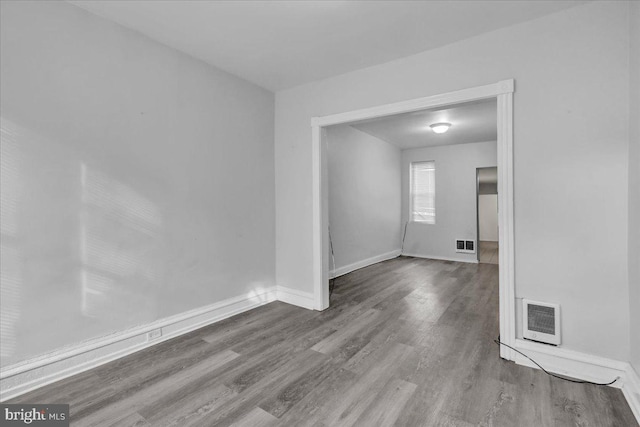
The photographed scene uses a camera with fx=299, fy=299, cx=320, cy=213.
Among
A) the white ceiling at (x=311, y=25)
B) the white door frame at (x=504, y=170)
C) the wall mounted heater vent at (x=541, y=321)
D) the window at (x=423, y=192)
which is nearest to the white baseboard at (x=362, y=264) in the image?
the window at (x=423, y=192)

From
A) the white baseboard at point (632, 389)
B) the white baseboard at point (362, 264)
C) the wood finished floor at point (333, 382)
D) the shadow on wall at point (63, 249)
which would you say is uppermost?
the shadow on wall at point (63, 249)

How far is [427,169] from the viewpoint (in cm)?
715

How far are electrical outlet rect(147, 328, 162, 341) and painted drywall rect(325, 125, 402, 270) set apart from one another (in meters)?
2.85

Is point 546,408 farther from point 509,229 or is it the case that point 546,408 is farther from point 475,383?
point 509,229

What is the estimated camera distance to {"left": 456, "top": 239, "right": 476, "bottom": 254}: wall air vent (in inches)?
254

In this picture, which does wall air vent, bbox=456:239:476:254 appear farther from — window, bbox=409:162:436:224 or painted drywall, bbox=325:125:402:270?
painted drywall, bbox=325:125:402:270

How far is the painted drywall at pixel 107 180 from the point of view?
1.95m

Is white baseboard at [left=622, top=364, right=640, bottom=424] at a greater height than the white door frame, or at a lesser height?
lesser

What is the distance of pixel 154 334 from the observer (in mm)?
2629

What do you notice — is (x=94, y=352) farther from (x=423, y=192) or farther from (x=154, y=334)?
(x=423, y=192)

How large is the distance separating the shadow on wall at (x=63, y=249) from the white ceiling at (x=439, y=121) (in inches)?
112

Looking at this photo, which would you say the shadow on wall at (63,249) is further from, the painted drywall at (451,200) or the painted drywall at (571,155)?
the painted drywall at (451,200)

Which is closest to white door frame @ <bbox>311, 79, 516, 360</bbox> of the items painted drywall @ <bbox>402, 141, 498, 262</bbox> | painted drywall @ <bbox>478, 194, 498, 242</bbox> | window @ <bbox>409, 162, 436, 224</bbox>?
painted drywall @ <bbox>402, 141, 498, 262</bbox>

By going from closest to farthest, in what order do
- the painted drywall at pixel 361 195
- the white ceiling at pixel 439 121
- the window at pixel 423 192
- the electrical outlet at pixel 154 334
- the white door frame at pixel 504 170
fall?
1. the white door frame at pixel 504 170
2. the electrical outlet at pixel 154 334
3. the white ceiling at pixel 439 121
4. the painted drywall at pixel 361 195
5. the window at pixel 423 192
